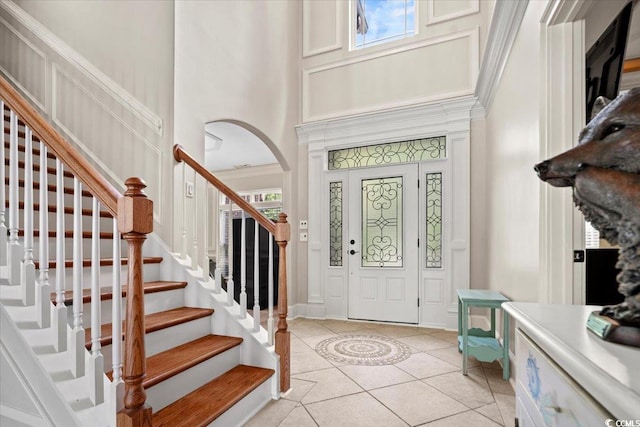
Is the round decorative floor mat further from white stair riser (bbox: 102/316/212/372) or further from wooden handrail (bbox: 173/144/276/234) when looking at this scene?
wooden handrail (bbox: 173/144/276/234)

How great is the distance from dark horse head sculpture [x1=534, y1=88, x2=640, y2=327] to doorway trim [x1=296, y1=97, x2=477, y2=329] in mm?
3202

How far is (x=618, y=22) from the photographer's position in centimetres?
158

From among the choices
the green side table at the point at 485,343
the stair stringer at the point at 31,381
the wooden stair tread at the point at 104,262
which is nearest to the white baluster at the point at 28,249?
the stair stringer at the point at 31,381

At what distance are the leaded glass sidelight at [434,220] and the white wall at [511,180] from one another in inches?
14.5

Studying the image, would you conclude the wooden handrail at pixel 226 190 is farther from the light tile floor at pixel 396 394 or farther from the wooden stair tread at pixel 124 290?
the light tile floor at pixel 396 394

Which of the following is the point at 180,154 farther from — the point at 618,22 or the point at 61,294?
the point at 618,22

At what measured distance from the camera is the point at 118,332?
4.12ft

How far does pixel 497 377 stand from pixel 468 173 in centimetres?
217

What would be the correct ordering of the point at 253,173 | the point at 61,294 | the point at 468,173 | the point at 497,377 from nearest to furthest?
the point at 61,294 → the point at 497,377 → the point at 468,173 → the point at 253,173

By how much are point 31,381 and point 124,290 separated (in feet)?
2.21

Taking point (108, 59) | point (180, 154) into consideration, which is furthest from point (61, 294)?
point (108, 59)

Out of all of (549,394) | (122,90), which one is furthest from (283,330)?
(122,90)

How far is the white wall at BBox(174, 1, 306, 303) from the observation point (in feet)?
9.61

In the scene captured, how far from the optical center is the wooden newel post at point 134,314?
1.22 m
